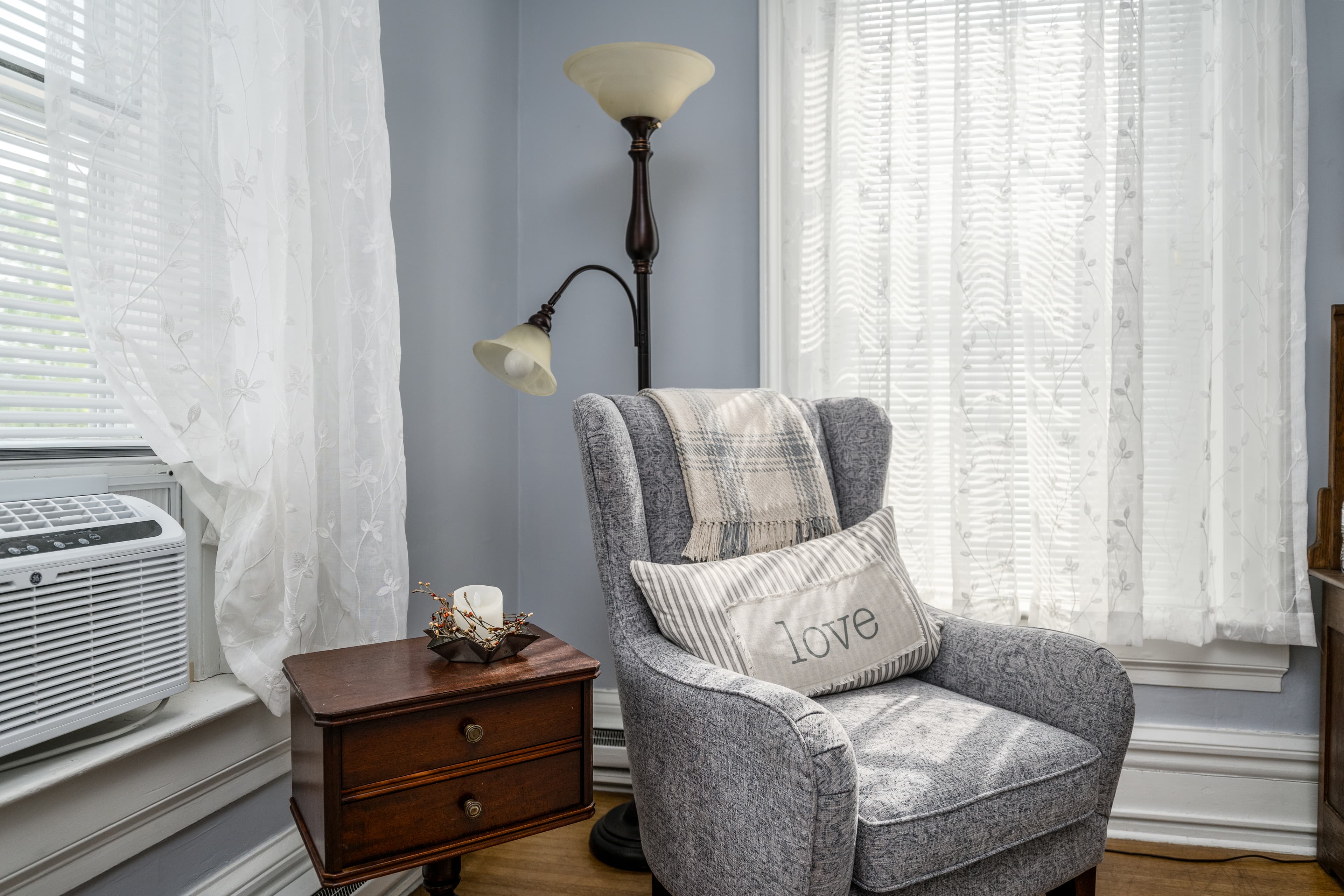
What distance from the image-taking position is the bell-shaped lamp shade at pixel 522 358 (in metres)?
1.70

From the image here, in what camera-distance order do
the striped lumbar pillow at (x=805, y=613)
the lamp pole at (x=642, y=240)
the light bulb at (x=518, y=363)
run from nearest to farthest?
the striped lumbar pillow at (x=805, y=613), the light bulb at (x=518, y=363), the lamp pole at (x=642, y=240)

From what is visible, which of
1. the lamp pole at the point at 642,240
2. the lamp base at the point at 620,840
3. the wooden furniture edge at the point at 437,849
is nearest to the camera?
the wooden furniture edge at the point at 437,849

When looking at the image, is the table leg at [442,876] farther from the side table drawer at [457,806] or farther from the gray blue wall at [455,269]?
the gray blue wall at [455,269]

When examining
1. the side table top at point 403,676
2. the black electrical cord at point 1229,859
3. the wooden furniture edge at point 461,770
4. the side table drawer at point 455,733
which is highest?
the side table top at point 403,676

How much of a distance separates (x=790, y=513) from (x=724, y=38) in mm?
1365

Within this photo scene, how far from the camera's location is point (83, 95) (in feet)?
3.43

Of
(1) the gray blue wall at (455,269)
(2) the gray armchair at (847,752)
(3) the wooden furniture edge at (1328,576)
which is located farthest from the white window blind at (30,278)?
(3) the wooden furniture edge at (1328,576)

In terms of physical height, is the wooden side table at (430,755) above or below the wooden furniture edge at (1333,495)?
below

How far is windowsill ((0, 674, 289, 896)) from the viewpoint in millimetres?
981

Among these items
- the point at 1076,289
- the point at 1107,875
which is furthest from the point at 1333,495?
the point at 1107,875

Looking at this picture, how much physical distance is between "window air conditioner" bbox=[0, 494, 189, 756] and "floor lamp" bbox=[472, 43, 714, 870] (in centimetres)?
74

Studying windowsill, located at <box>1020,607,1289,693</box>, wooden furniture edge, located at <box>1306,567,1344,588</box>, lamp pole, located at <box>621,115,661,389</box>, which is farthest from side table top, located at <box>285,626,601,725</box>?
wooden furniture edge, located at <box>1306,567,1344,588</box>

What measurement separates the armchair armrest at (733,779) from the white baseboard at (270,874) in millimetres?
534

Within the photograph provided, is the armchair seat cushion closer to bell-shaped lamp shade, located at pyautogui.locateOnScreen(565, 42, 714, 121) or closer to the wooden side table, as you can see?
the wooden side table
